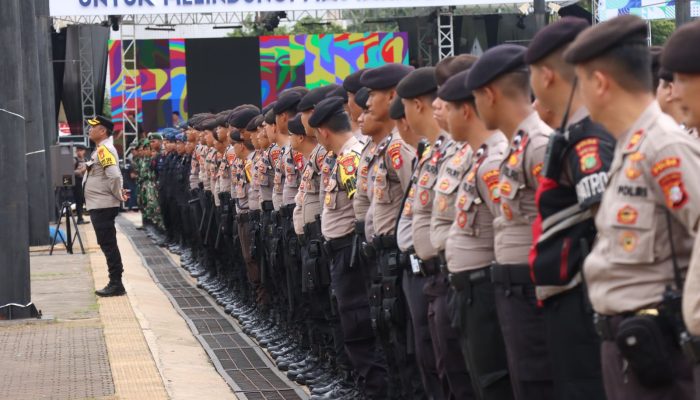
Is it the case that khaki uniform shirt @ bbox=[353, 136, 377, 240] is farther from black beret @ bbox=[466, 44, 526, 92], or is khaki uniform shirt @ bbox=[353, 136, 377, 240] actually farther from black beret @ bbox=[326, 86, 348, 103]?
black beret @ bbox=[466, 44, 526, 92]

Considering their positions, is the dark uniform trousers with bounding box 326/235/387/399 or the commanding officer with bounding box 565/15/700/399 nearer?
the commanding officer with bounding box 565/15/700/399

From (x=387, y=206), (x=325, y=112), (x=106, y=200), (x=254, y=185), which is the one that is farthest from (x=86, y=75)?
(x=387, y=206)

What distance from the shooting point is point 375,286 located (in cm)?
739

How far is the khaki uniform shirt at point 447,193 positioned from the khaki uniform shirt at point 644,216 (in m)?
1.72

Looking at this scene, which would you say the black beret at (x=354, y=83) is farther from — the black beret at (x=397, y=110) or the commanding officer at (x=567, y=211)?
the commanding officer at (x=567, y=211)

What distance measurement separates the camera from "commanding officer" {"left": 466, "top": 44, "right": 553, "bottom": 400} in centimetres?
502

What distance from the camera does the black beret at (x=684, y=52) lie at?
3744 millimetres

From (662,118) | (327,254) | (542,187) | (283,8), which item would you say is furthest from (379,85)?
(283,8)

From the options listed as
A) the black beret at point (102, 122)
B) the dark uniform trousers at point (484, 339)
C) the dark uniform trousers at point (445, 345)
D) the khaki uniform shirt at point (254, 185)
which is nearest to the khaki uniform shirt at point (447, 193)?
the dark uniform trousers at point (445, 345)

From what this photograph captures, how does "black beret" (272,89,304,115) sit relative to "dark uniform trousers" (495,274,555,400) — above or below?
above

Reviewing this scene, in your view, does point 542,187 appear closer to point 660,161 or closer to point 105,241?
point 660,161

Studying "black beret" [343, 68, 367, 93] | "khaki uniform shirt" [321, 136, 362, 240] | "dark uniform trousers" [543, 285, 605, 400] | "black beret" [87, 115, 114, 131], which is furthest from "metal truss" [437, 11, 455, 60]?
"dark uniform trousers" [543, 285, 605, 400]

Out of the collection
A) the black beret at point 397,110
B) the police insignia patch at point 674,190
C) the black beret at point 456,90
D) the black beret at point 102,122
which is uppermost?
the black beret at point 456,90

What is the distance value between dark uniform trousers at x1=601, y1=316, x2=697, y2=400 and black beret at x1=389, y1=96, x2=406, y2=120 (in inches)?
117
